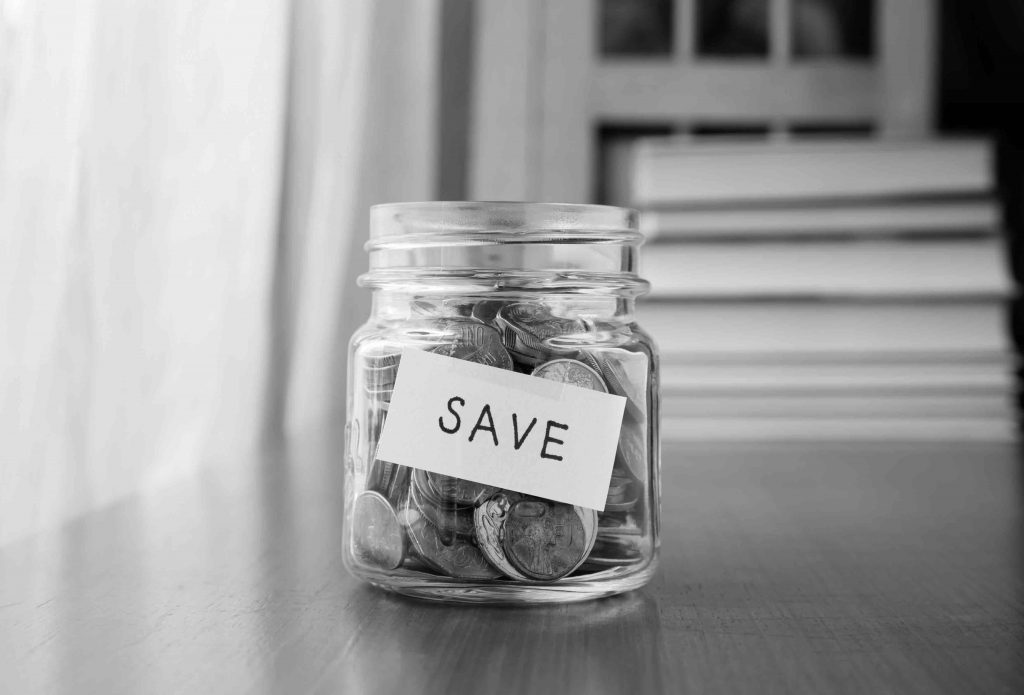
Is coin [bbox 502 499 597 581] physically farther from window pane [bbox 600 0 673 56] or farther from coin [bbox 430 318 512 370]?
window pane [bbox 600 0 673 56]

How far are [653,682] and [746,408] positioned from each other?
1058mm

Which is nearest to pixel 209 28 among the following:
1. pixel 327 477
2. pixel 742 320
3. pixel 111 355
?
pixel 111 355

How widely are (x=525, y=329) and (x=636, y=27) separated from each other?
1582 millimetres

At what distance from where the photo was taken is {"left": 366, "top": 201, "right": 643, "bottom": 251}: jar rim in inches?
21.9

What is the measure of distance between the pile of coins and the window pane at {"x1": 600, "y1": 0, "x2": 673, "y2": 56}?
60.3 inches

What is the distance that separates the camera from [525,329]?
550mm

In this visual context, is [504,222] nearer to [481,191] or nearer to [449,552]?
[449,552]

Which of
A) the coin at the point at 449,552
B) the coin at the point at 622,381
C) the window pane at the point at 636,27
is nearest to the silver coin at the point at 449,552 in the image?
the coin at the point at 449,552

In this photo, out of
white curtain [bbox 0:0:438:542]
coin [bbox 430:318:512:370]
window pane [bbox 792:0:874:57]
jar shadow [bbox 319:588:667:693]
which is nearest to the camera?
jar shadow [bbox 319:588:667:693]

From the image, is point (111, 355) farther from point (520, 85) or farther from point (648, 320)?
point (520, 85)

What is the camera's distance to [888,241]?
61.5 inches

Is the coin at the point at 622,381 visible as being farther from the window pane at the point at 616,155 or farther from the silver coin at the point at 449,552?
the window pane at the point at 616,155

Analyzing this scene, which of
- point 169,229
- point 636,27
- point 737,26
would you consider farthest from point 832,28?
point 169,229

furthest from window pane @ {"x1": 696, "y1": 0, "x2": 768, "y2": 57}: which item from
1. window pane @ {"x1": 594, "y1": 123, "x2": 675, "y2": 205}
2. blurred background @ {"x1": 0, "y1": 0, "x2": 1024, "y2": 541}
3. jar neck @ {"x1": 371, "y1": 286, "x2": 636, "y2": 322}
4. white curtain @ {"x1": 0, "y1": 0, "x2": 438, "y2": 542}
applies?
jar neck @ {"x1": 371, "y1": 286, "x2": 636, "y2": 322}
